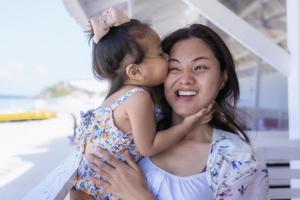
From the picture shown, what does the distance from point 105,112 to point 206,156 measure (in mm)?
285

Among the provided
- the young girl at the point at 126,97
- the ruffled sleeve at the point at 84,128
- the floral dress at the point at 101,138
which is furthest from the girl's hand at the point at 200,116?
the ruffled sleeve at the point at 84,128

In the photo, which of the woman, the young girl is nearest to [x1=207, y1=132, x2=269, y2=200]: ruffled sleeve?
the woman

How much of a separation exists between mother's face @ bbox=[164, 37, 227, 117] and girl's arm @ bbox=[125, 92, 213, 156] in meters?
0.03

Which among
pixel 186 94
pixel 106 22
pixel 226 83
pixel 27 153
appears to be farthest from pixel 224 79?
pixel 27 153

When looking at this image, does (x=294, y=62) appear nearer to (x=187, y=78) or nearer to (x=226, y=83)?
(x=226, y=83)

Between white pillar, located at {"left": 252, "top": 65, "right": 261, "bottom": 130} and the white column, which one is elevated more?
the white column

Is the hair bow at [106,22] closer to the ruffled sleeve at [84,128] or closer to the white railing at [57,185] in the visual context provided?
the ruffled sleeve at [84,128]

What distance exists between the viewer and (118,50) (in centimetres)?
104

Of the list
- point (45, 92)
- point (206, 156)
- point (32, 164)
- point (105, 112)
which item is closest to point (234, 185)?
point (206, 156)

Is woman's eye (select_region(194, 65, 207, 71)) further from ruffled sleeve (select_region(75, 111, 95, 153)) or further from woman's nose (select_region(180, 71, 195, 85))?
ruffled sleeve (select_region(75, 111, 95, 153))

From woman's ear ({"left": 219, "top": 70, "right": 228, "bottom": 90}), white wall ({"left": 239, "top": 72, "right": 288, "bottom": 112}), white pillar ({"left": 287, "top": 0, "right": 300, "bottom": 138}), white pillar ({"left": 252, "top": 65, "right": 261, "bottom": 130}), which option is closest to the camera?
woman's ear ({"left": 219, "top": 70, "right": 228, "bottom": 90})

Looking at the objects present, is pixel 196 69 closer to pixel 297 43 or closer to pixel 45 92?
pixel 297 43

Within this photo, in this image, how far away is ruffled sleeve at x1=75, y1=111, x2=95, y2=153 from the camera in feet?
3.54

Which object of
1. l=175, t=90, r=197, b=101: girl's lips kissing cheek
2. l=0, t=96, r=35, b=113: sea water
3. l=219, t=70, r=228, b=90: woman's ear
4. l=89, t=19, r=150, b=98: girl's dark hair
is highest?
l=89, t=19, r=150, b=98: girl's dark hair
